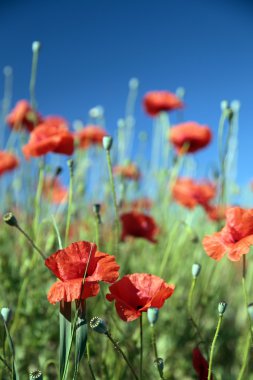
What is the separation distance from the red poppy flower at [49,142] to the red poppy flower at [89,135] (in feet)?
2.66

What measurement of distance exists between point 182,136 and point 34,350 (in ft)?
3.16

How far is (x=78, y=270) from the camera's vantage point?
0.69 meters

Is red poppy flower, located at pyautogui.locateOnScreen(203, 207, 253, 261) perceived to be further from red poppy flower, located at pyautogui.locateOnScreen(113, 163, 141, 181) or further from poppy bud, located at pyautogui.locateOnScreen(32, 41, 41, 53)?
red poppy flower, located at pyautogui.locateOnScreen(113, 163, 141, 181)

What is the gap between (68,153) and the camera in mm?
1216

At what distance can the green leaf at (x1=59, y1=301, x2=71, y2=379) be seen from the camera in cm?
66

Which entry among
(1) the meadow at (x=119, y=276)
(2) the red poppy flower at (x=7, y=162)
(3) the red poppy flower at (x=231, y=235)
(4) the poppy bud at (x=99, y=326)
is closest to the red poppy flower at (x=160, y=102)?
(1) the meadow at (x=119, y=276)

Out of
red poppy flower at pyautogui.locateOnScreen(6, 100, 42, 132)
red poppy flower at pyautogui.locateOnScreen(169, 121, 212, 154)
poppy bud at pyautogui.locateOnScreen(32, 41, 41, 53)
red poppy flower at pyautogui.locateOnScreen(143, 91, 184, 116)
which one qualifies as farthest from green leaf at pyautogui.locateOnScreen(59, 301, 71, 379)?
red poppy flower at pyautogui.locateOnScreen(143, 91, 184, 116)

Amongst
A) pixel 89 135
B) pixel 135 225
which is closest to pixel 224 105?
pixel 135 225

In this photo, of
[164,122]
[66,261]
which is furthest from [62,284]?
[164,122]

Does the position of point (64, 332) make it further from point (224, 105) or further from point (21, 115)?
point (21, 115)

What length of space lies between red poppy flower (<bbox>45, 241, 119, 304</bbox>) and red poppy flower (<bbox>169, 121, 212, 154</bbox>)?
1.19 m

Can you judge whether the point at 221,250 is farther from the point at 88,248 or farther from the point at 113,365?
the point at 113,365

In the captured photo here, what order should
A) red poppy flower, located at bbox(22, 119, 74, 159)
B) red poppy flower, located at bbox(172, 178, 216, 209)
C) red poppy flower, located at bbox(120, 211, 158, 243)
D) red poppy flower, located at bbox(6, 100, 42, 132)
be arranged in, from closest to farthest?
red poppy flower, located at bbox(22, 119, 74, 159), red poppy flower, located at bbox(120, 211, 158, 243), red poppy flower, located at bbox(172, 178, 216, 209), red poppy flower, located at bbox(6, 100, 42, 132)

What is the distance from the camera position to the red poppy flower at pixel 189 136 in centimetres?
180
